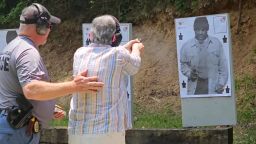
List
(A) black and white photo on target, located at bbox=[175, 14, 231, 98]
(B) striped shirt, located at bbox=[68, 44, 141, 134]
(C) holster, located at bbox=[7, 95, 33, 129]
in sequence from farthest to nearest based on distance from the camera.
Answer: (A) black and white photo on target, located at bbox=[175, 14, 231, 98], (B) striped shirt, located at bbox=[68, 44, 141, 134], (C) holster, located at bbox=[7, 95, 33, 129]

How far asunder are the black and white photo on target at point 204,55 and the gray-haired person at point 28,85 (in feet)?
15.3

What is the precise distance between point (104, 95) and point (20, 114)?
0.60 metres

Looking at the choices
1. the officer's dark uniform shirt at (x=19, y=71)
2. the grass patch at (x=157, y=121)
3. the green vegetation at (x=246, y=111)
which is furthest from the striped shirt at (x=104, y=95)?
the grass patch at (x=157, y=121)

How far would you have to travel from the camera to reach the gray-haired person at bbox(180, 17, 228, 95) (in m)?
8.12

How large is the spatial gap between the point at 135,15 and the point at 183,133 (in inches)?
269

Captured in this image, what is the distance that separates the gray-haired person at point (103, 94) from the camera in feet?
12.4

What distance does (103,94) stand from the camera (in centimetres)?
377

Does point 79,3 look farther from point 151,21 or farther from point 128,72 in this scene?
point 128,72

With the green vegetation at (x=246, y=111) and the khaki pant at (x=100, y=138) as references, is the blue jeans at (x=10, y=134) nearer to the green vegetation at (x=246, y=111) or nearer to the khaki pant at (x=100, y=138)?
the khaki pant at (x=100, y=138)

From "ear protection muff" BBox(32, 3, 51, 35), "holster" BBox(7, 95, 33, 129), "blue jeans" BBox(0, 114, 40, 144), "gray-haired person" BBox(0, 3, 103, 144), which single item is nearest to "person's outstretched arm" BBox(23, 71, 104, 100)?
"gray-haired person" BBox(0, 3, 103, 144)

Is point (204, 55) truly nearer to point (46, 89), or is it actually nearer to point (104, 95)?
point (104, 95)

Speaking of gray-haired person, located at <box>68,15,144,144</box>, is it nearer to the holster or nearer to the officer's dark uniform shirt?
the officer's dark uniform shirt

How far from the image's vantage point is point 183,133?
5.95 metres

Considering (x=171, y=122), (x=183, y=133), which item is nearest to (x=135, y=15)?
(x=171, y=122)
